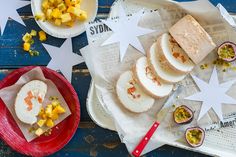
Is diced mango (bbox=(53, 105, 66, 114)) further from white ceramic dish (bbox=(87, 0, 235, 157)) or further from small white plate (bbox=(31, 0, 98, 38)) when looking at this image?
small white plate (bbox=(31, 0, 98, 38))

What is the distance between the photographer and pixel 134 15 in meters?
1.59

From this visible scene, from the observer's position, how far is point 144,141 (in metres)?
1.53

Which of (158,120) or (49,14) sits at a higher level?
(49,14)

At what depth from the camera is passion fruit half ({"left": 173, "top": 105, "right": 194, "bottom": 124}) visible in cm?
155

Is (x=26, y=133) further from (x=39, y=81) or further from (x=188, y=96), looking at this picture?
(x=188, y=96)

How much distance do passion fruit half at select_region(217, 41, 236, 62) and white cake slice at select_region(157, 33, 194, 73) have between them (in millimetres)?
93

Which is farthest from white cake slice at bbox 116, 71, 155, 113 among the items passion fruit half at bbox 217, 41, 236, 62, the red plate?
passion fruit half at bbox 217, 41, 236, 62

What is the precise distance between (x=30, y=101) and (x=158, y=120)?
0.36m

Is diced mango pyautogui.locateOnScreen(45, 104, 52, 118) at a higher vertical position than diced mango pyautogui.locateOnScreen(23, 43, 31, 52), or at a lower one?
lower

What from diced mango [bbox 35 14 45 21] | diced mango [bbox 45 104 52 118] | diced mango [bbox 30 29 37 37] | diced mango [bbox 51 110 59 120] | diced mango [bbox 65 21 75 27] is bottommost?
diced mango [bbox 51 110 59 120]

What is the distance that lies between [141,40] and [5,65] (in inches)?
15.6

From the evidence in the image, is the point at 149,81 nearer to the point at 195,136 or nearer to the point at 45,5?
the point at 195,136

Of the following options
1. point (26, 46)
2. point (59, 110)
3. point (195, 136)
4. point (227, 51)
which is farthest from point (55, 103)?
point (227, 51)

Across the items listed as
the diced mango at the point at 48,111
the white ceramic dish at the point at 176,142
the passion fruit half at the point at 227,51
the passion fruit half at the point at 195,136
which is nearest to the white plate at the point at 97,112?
the white ceramic dish at the point at 176,142
